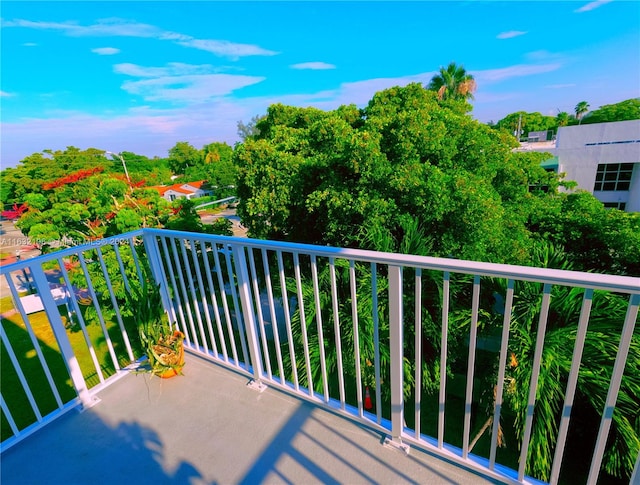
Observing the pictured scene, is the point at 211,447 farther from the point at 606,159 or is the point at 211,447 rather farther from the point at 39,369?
the point at 606,159

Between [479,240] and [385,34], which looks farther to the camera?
[385,34]

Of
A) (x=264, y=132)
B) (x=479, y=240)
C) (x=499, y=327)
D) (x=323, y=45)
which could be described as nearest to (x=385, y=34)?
(x=323, y=45)

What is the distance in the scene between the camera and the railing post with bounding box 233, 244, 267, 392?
1.88 metres

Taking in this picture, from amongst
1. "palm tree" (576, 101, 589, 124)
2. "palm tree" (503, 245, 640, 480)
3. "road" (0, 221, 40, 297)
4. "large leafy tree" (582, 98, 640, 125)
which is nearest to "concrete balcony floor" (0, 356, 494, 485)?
"palm tree" (503, 245, 640, 480)

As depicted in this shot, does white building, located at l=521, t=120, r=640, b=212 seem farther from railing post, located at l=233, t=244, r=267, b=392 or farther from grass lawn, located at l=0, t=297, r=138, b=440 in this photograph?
grass lawn, located at l=0, t=297, r=138, b=440

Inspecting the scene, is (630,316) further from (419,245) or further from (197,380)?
(419,245)

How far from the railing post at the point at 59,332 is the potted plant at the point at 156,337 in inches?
15.2

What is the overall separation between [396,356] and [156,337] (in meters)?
1.73

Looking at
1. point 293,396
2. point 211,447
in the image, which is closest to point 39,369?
point 211,447

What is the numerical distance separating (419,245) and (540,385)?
1.75m

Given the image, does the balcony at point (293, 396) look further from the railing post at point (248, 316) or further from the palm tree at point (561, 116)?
the palm tree at point (561, 116)

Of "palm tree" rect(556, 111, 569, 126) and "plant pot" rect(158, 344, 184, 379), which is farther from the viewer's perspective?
"palm tree" rect(556, 111, 569, 126)

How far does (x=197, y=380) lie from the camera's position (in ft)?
7.20

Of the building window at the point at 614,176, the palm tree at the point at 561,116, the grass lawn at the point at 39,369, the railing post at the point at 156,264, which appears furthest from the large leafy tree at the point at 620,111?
the grass lawn at the point at 39,369
